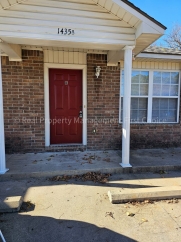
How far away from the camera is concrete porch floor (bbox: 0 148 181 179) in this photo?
379cm

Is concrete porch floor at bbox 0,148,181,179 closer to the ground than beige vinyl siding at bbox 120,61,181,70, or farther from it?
closer to the ground

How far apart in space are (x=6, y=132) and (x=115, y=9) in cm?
402

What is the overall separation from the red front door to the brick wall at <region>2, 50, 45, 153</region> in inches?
12.5

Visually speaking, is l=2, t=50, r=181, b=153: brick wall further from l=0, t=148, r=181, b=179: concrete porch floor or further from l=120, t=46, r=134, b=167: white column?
l=120, t=46, r=134, b=167: white column

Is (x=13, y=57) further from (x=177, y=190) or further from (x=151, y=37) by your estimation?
(x=177, y=190)

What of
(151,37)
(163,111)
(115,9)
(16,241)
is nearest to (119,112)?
(163,111)

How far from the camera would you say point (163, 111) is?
18.4 ft

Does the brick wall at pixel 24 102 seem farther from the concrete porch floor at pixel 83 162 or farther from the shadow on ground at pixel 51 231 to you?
the shadow on ground at pixel 51 231

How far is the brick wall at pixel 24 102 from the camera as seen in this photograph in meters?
4.72

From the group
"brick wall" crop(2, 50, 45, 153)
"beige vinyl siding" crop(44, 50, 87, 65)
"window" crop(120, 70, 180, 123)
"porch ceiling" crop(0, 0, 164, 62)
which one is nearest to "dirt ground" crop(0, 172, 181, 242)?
"brick wall" crop(2, 50, 45, 153)

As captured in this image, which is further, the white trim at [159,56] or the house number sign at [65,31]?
the white trim at [159,56]

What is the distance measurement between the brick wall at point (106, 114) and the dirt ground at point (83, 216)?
1.91 meters

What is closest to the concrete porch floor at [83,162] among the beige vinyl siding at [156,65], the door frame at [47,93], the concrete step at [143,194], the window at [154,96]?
the door frame at [47,93]

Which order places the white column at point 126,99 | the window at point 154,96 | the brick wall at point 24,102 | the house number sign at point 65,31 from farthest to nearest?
the window at point 154,96 < the brick wall at point 24,102 < the white column at point 126,99 < the house number sign at point 65,31
